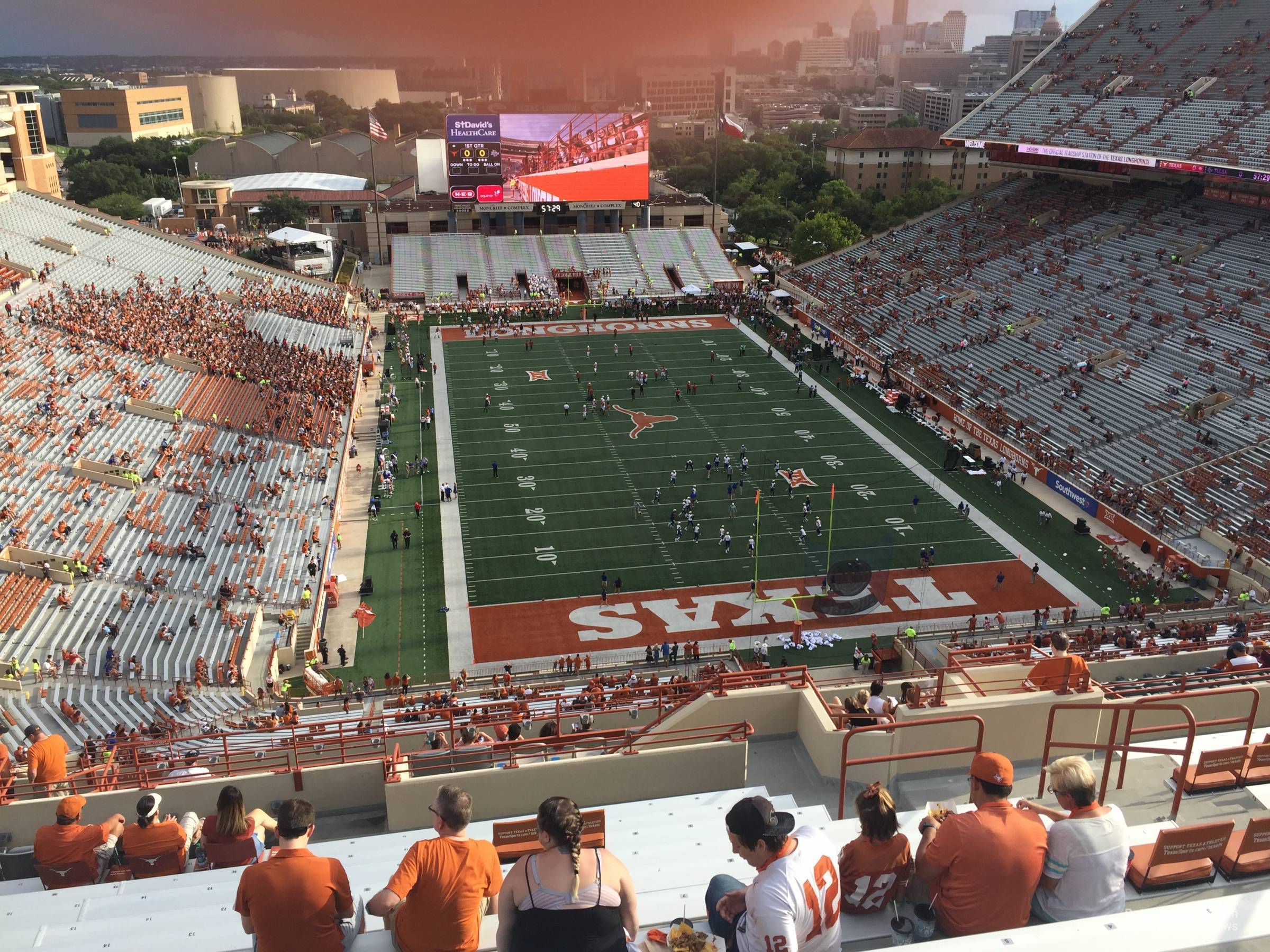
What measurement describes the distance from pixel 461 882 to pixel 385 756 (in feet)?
16.7

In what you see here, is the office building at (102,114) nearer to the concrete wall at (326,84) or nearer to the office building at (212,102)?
the office building at (212,102)

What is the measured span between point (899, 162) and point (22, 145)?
6503 centimetres

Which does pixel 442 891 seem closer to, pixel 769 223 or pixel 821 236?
pixel 821 236

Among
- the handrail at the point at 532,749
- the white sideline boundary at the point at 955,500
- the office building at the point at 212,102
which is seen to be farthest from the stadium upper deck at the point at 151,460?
the office building at the point at 212,102

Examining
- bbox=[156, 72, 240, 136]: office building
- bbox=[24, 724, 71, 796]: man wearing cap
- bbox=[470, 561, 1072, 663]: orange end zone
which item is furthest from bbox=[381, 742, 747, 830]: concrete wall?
bbox=[156, 72, 240, 136]: office building

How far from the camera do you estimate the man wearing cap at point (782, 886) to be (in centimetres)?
453

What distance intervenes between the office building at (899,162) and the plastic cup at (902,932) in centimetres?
8459

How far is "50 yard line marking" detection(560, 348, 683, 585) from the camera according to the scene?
26.0 m

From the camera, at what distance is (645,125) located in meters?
59.4

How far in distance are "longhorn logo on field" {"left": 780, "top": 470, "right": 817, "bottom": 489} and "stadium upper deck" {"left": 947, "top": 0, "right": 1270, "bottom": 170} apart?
23.1 meters

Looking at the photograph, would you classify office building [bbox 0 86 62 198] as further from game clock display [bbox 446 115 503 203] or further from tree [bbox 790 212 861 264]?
tree [bbox 790 212 861 264]

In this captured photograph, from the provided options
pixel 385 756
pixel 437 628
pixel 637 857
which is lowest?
pixel 437 628

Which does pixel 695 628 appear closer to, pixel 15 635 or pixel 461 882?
pixel 15 635

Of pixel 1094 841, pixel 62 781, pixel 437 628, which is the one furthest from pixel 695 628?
pixel 1094 841
